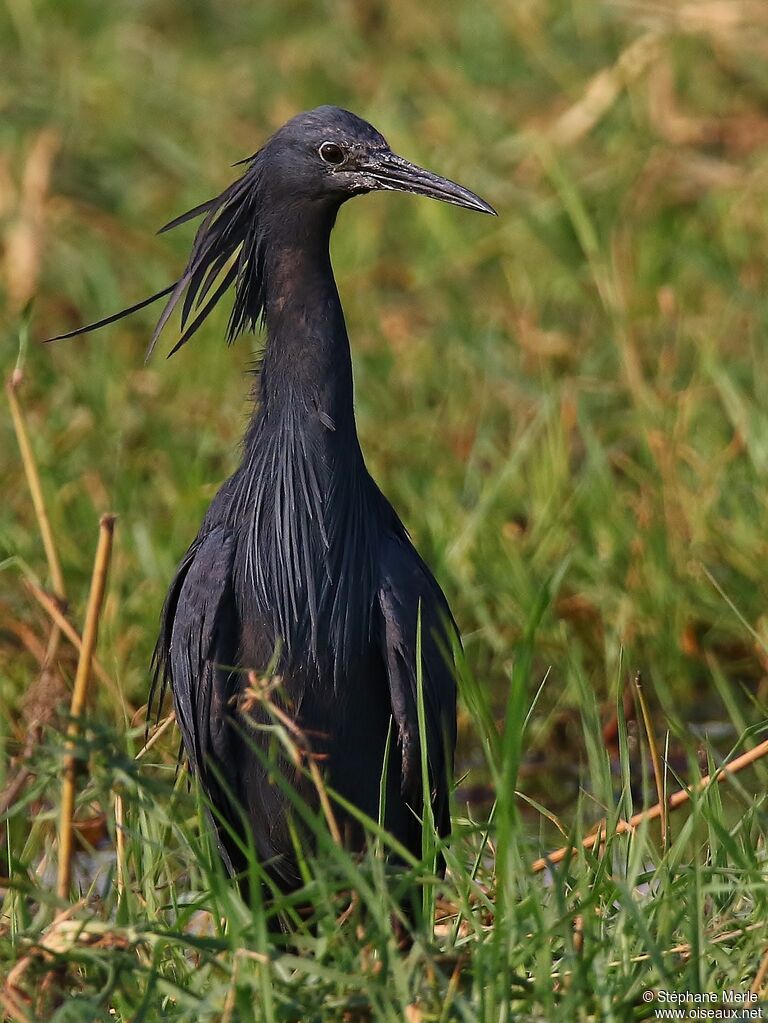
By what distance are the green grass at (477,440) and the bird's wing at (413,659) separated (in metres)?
0.17

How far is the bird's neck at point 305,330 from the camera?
3.68 m

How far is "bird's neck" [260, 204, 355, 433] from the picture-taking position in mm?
3682

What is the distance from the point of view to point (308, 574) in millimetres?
3615

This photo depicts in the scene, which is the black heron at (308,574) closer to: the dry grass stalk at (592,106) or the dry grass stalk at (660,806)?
the dry grass stalk at (660,806)

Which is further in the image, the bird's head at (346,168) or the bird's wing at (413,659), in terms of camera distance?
the bird's head at (346,168)

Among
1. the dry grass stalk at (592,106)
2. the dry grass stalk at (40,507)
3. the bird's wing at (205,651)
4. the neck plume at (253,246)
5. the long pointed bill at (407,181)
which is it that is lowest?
the bird's wing at (205,651)

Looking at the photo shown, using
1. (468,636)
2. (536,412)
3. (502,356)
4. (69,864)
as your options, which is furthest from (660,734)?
(69,864)

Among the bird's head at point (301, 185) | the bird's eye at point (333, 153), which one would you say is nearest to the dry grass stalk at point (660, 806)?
the bird's head at point (301, 185)

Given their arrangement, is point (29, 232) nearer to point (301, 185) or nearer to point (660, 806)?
point (301, 185)

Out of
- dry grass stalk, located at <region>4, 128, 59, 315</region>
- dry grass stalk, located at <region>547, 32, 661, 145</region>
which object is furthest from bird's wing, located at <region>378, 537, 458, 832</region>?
dry grass stalk, located at <region>547, 32, 661, 145</region>

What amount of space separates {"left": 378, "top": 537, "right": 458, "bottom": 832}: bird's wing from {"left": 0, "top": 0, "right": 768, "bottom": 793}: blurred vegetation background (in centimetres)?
27

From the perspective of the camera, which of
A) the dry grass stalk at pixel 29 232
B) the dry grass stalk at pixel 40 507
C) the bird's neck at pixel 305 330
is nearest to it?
the dry grass stalk at pixel 40 507

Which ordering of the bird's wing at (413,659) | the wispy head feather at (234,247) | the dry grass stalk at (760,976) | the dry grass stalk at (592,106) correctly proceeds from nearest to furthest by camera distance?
the dry grass stalk at (760,976) → the bird's wing at (413,659) → the wispy head feather at (234,247) → the dry grass stalk at (592,106)

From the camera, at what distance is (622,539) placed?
16.4ft
